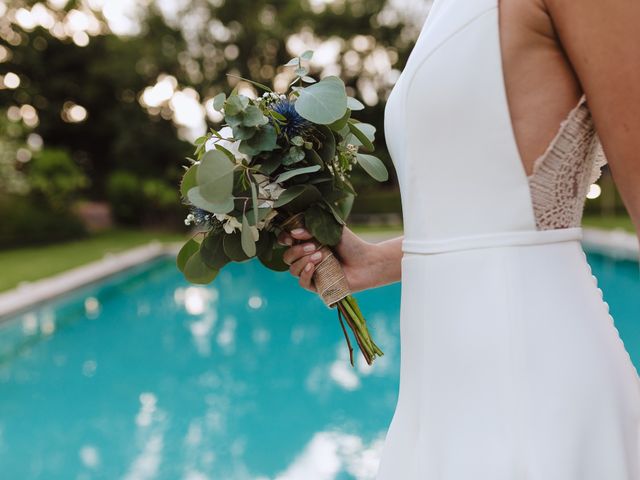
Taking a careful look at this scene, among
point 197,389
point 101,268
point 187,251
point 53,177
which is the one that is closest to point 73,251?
point 53,177

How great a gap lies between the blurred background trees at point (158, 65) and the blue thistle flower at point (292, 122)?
15251 millimetres

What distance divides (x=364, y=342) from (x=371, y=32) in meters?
18.1

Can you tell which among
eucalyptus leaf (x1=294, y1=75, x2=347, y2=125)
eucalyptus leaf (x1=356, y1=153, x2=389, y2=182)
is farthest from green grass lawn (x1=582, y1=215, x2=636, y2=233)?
eucalyptus leaf (x1=294, y1=75, x2=347, y2=125)

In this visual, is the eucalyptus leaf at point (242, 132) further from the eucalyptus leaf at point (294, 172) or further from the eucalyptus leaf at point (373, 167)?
the eucalyptus leaf at point (373, 167)

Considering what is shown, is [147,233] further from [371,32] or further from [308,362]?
[308,362]

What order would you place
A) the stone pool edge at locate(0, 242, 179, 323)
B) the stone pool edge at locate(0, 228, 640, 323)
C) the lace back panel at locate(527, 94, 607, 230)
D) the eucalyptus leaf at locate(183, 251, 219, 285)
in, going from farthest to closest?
the stone pool edge at locate(0, 228, 640, 323)
the stone pool edge at locate(0, 242, 179, 323)
the eucalyptus leaf at locate(183, 251, 219, 285)
the lace back panel at locate(527, 94, 607, 230)

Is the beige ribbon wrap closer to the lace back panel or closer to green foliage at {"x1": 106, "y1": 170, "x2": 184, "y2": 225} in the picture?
the lace back panel

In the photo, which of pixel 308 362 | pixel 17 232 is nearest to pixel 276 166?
pixel 308 362

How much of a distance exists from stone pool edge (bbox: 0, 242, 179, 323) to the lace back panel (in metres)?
6.03

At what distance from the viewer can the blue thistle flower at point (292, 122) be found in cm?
94

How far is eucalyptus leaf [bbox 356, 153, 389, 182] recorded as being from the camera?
42.1 inches

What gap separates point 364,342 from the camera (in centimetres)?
106

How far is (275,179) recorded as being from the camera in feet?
3.07

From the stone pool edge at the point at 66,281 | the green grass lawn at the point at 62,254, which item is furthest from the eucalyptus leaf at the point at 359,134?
the green grass lawn at the point at 62,254
